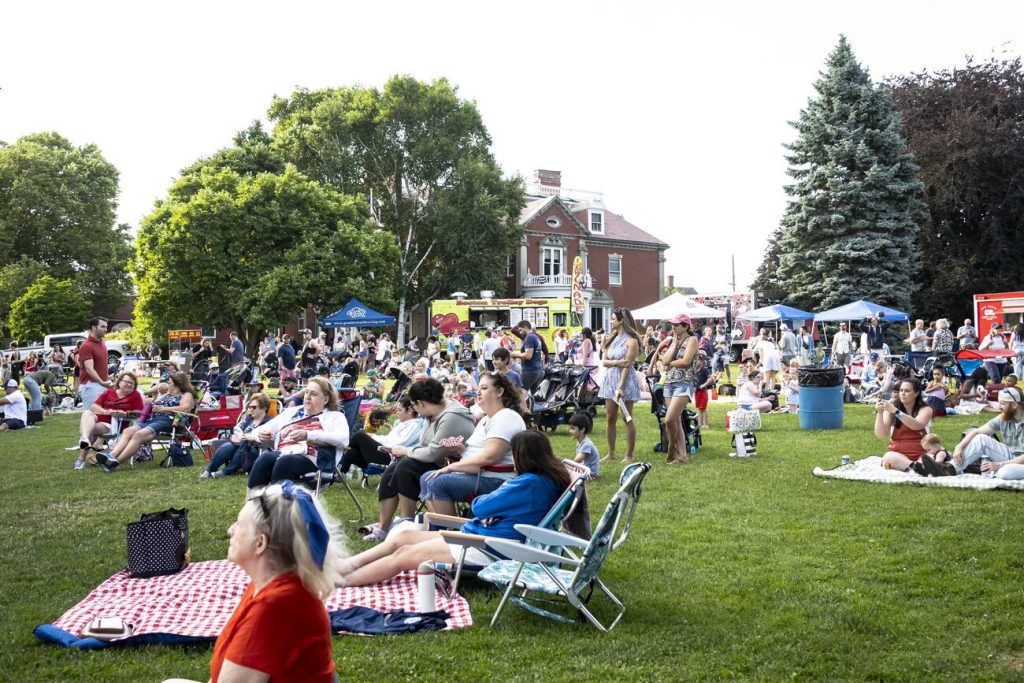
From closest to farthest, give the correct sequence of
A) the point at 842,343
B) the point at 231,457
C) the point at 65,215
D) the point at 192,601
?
the point at 192,601 → the point at 231,457 → the point at 842,343 → the point at 65,215

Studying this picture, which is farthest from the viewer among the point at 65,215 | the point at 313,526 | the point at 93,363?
the point at 65,215

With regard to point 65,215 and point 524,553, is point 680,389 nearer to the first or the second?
point 524,553

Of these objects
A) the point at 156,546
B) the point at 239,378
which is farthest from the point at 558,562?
the point at 239,378

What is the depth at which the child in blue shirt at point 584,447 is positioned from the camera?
29.3 feet

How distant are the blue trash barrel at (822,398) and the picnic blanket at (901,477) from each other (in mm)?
3482

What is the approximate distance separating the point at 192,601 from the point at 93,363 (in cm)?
815

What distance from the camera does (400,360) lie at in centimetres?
2614

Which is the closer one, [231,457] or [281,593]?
[281,593]

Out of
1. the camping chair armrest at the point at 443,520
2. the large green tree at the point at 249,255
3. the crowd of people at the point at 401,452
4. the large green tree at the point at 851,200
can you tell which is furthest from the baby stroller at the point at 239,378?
the large green tree at the point at 851,200

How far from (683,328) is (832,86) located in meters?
28.2

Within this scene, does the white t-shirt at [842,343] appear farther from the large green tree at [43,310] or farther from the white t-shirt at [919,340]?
the large green tree at [43,310]

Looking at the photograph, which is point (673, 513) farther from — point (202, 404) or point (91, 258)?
point (91, 258)

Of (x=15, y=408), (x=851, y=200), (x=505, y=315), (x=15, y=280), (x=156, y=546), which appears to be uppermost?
(x=851, y=200)

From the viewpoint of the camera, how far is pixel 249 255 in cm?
3722
